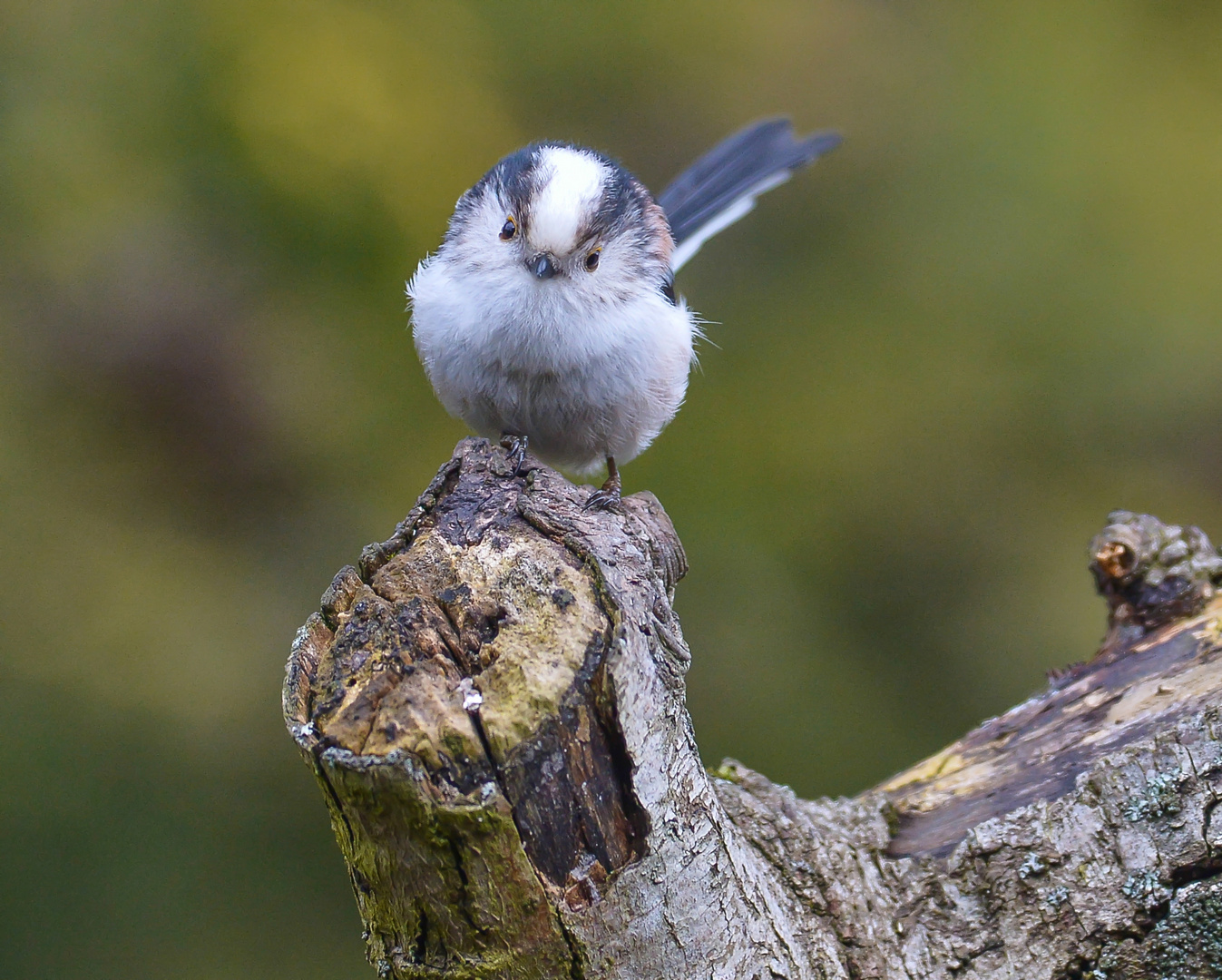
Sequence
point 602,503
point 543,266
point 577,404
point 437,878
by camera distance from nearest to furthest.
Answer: point 437,878 → point 602,503 → point 543,266 → point 577,404

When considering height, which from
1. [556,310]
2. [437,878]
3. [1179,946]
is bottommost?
[1179,946]

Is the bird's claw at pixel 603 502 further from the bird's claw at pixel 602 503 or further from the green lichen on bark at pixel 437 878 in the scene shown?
the green lichen on bark at pixel 437 878

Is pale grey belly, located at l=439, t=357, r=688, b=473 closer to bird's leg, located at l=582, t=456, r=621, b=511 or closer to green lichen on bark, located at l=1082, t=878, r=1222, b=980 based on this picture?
bird's leg, located at l=582, t=456, r=621, b=511

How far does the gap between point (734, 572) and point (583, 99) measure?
1961 mm

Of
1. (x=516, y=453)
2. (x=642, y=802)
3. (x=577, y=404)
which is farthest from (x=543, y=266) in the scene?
(x=642, y=802)

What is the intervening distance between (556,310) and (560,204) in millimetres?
257

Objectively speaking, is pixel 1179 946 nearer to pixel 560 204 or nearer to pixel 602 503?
pixel 602 503

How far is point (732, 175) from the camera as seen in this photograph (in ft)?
12.6

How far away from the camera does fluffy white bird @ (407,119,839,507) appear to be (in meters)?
2.54

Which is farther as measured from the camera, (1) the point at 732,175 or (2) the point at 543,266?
(1) the point at 732,175

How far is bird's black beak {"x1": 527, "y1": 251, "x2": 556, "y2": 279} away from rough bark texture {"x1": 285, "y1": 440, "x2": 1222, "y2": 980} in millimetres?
565

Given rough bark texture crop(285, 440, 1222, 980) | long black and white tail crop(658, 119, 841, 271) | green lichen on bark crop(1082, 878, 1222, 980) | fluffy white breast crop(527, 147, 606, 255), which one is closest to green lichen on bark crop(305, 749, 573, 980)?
rough bark texture crop(285, 440, 1222, 980)

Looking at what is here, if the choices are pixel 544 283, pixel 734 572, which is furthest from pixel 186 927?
pixel 544 283

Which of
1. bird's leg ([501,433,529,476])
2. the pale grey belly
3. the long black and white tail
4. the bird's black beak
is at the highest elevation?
the long black and white tail
